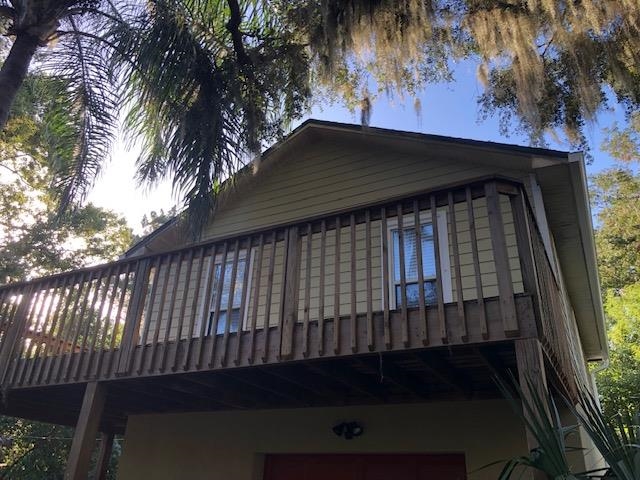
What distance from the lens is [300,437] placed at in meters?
7.17

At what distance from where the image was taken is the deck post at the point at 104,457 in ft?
32.0

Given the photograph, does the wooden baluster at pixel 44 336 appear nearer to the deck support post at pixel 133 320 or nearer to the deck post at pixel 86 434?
the deck post at pixel 86 434

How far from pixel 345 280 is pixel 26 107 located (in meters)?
12.2

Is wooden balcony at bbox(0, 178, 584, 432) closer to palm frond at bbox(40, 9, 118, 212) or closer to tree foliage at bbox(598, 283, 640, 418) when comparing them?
palm frond at bbox(40, 9, 118, 212)

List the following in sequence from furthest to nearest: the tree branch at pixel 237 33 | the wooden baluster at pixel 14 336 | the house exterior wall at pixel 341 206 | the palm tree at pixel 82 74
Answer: the tree branch at pixel 237 33 < the palm tree at pixel 82 74 < the house exterior wall at pixel 341 206 < the wooden baluster at pixel 14 336

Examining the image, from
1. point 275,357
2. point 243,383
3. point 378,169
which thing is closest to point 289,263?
point 275,357

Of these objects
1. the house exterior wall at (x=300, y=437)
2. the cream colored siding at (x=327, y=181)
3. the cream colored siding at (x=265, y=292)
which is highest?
the cream colored siding at (x=327, y=181)

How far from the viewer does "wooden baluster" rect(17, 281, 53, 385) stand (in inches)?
247

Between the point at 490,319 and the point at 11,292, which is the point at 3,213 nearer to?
the point at 11,292

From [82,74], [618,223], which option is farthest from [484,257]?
[618,223]

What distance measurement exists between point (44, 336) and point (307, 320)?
373 cm

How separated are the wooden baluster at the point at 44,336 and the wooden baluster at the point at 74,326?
255 mm

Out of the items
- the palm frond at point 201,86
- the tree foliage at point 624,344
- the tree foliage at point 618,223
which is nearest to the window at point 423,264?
the palm frond at point 201,86

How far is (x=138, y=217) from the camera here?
89.7ft
